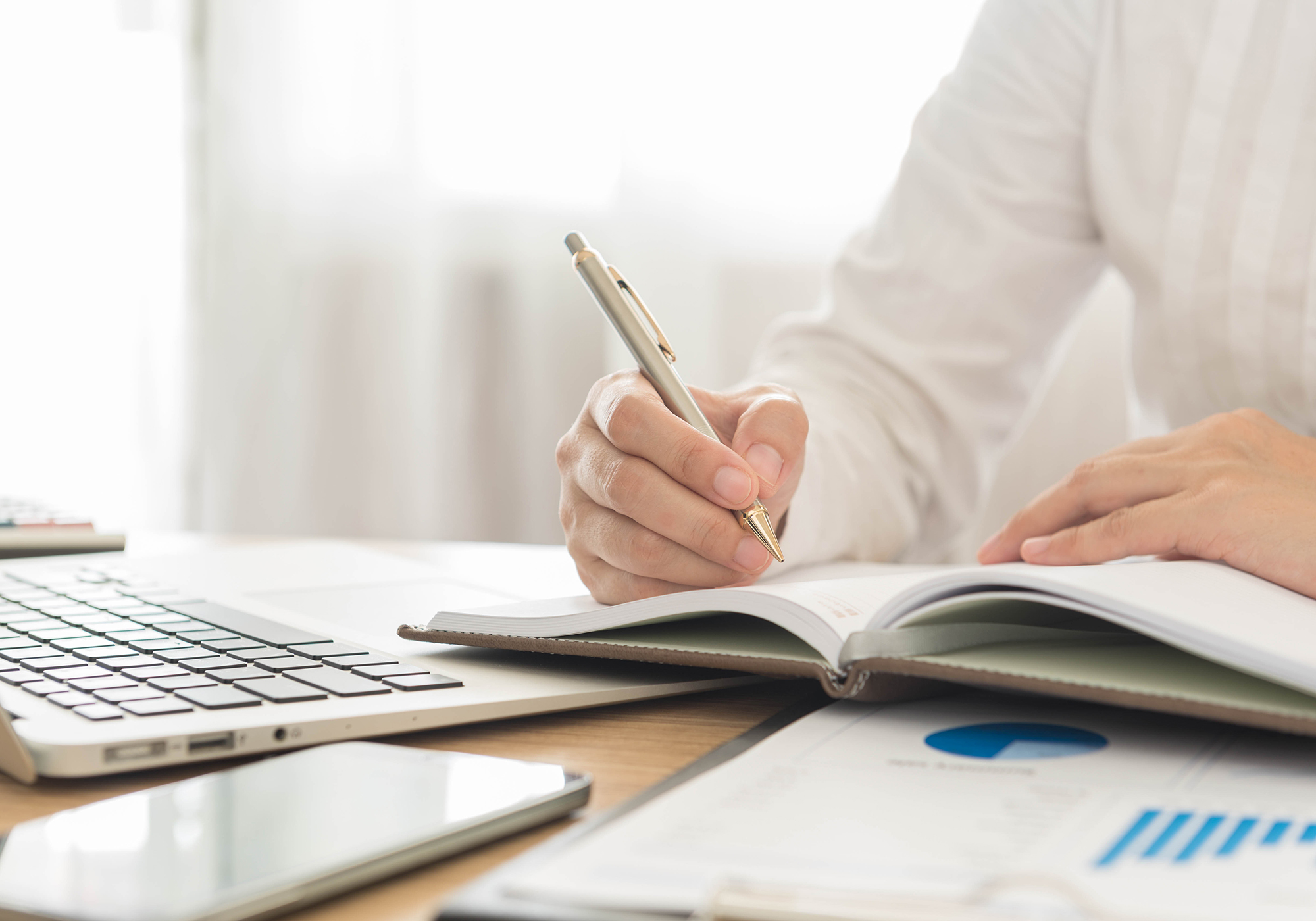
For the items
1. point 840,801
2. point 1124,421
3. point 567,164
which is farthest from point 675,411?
point 567,164

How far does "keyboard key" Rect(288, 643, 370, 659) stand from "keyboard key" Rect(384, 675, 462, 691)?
4 cm

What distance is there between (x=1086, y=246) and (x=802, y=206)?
64 centimetres

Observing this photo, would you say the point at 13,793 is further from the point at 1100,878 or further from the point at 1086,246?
the point at 1086,246

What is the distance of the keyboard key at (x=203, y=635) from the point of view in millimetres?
476

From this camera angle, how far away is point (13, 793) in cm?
33

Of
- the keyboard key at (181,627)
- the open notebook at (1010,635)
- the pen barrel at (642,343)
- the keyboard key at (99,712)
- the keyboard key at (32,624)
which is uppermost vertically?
the pen barrel at (642,343)

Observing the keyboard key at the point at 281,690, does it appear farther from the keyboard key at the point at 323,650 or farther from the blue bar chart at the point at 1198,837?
the blue bar chart at the point at 1198,837

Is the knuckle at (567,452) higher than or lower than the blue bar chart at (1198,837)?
higher

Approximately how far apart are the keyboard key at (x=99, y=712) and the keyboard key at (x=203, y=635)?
4.2 inches

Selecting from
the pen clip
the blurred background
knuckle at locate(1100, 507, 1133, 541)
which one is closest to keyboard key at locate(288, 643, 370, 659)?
the pen clip

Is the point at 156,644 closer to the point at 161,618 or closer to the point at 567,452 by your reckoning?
the point at 161,618

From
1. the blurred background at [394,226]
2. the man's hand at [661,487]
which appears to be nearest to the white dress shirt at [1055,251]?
the man's hand at [661,487]

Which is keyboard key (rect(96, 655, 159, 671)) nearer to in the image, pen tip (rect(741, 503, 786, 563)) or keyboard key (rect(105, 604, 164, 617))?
keyboard key (rect(105, 604, 164, 617))

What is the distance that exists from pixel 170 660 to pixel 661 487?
8.6 inches
